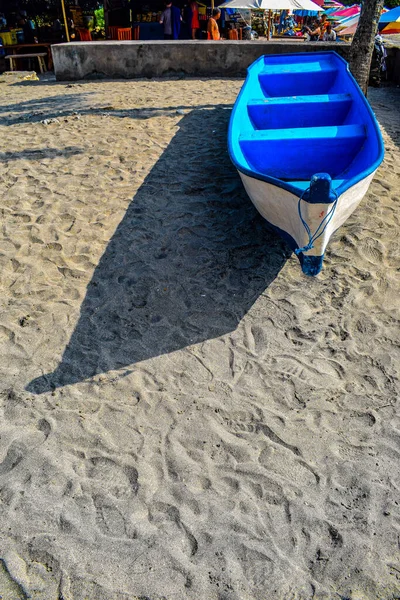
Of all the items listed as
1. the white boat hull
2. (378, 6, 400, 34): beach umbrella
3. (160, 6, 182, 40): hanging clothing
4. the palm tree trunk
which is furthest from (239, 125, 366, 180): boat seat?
(378, 6, 400, 34): beach umbrella

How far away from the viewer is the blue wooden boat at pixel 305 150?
3.42 metres

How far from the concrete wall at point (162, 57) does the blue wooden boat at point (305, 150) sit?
2984mm

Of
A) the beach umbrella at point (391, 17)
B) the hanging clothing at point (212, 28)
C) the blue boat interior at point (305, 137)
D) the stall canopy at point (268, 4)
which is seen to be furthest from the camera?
the beach umbrella at point (391, 17)

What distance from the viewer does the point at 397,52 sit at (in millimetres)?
9812

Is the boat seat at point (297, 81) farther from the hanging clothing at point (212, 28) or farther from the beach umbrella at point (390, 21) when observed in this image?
the beach umbrella at point (390, 21)

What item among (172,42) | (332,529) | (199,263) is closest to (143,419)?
(332,529)

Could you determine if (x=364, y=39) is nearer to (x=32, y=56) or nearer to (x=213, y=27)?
(x=213, y=27)

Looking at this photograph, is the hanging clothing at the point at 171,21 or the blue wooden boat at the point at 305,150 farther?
the hanging clothing at the point at 171,21

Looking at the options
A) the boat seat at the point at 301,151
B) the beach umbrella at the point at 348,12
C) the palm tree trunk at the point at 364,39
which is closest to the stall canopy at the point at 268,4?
the palm tree trunk at the point at 364,39

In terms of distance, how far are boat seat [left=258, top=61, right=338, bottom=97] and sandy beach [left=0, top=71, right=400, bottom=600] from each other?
204 cm

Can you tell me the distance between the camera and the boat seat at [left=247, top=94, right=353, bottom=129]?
575 cm

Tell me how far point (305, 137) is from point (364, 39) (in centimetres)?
367

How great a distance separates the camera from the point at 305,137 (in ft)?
15.4

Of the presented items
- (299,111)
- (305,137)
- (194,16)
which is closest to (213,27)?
(194,16)
